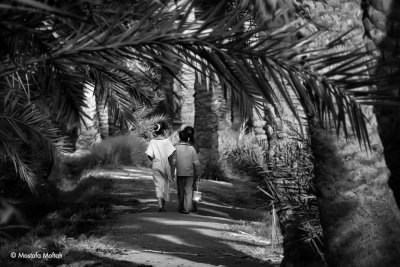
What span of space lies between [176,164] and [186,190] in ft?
1.54

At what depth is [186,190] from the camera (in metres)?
13.0

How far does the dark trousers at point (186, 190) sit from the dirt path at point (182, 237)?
0.74 feet

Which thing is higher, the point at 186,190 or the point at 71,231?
the point at 186,190

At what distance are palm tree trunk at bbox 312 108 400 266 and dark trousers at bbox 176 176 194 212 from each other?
6888 millimetres

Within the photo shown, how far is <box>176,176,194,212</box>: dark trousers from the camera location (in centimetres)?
1296

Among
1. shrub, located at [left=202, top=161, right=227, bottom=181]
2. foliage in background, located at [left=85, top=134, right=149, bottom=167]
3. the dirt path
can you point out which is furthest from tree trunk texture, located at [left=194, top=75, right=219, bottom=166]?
the dirt path

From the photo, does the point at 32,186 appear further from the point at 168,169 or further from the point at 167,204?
the point at 167,204

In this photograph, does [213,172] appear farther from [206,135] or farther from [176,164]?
[176,164]

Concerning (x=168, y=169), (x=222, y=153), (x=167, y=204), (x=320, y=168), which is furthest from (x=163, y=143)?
(x=222, y=153)

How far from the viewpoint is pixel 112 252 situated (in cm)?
893

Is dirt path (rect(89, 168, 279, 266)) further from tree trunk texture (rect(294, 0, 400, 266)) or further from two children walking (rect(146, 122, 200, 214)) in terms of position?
tree trunk texture (rect(294, 0, 400, 266))

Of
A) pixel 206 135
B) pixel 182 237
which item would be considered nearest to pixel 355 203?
pixel 182 237

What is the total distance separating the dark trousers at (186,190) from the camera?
510 inches

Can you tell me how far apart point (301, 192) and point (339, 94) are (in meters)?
4.07
